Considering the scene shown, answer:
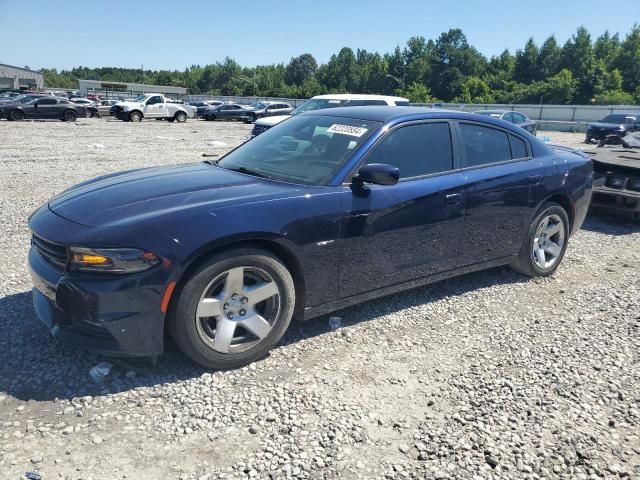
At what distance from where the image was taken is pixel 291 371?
10.8 feet

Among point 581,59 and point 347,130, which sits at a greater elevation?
point 581,59

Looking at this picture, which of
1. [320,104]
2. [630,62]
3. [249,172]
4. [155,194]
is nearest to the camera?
[155,194]

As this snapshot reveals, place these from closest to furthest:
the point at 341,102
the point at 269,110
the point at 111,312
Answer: the point at 111,312
the point at 341,102
the point at 269,110

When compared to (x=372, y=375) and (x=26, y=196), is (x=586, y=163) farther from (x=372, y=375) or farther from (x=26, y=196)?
(x=26, y=196)

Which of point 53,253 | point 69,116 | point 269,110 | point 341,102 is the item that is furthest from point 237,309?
point 269,110

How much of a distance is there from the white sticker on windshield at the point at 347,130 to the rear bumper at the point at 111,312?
183cm

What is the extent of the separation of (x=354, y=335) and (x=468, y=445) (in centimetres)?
131

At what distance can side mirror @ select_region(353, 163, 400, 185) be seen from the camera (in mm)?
3445

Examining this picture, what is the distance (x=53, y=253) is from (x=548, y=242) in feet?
14.3

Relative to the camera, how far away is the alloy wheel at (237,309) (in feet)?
10.2

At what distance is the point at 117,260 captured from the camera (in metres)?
2.85

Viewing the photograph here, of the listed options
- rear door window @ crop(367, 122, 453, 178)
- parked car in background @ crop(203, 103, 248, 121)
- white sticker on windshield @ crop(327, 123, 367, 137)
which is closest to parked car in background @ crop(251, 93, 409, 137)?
rear door window @ crop(367, 122, 453, 178)

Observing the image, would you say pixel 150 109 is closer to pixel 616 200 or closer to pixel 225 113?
pixel 225 113

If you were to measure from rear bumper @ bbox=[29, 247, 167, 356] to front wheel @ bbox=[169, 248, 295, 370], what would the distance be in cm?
14
